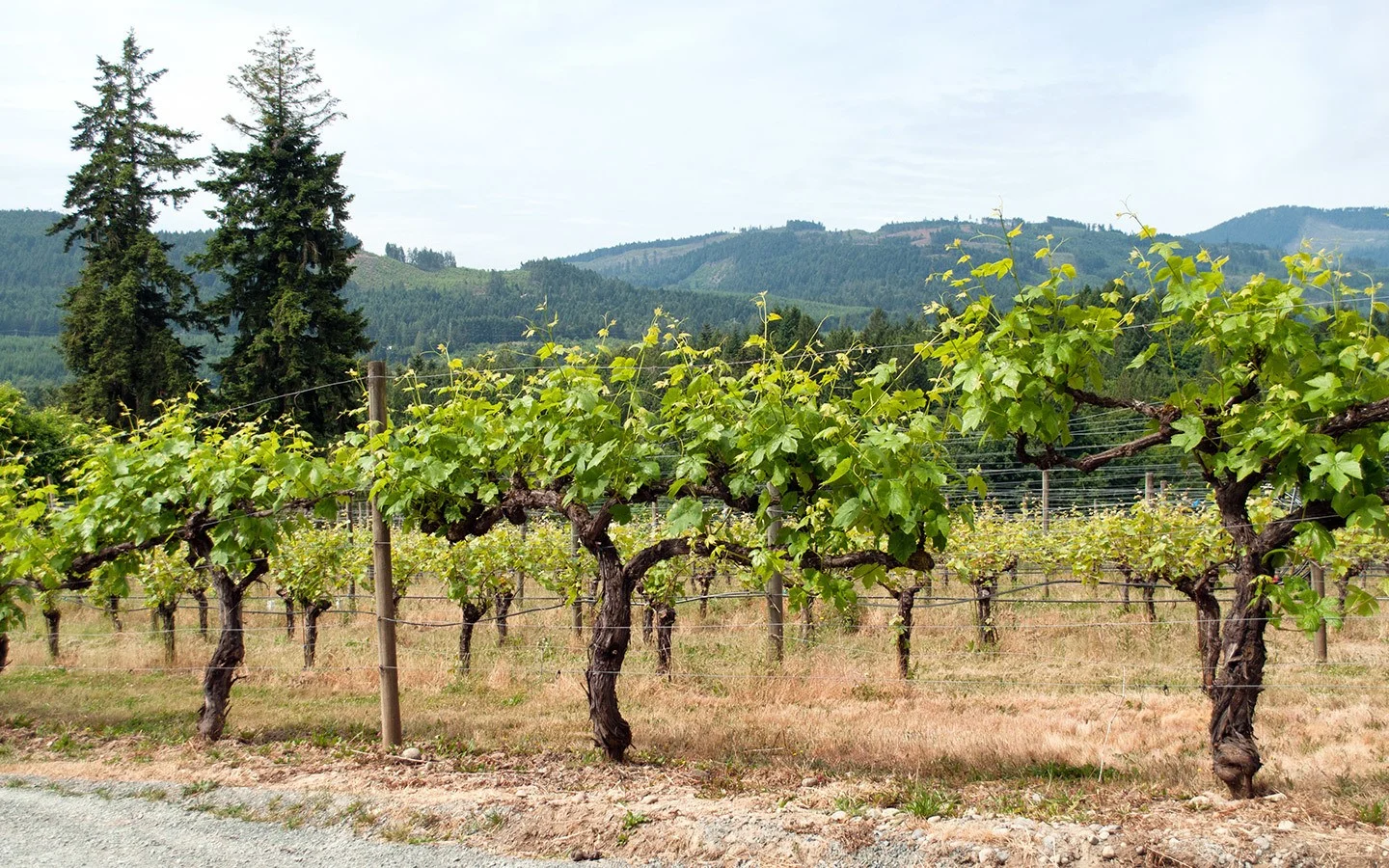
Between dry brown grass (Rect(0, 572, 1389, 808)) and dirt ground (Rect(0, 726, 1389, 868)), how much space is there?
0.43 m

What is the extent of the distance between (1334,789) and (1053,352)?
2.90 m

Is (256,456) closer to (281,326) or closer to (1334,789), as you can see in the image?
(1334,789)

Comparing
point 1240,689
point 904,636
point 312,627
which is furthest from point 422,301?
point 1240,689

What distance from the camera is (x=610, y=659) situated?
6531 mm

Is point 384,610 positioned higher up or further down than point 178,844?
higher up

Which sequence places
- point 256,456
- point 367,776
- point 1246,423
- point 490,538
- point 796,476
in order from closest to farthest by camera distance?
1. point 1246,423
2. point 796,476
3. point 367,776
4. point 256,456
5. point 490,538

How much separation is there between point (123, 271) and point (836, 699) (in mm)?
24115

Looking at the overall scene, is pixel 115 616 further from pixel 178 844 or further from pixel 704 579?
pixel 178 844

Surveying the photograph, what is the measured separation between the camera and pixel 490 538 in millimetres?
12039

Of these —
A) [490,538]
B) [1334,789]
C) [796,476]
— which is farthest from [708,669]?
[1334,789]

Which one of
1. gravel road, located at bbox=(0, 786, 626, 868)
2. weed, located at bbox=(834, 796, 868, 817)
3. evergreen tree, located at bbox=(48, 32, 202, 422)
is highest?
evergreen tree, located at bbox=(48, 32, 202, 422)

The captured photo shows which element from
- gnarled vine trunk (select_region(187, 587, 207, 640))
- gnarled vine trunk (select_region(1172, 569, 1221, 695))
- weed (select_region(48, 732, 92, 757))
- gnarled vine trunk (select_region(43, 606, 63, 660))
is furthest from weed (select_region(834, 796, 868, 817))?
gnarled vine trunk (select_region(43, 606, 63, 660))

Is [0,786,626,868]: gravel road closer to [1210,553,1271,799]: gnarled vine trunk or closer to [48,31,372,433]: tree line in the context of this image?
[1210,553,1271,799]: gnarled vine trunk

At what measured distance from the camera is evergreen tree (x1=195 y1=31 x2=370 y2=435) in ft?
81.0
